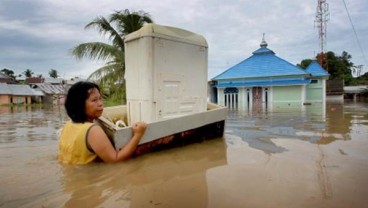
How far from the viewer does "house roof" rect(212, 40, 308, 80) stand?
2472 cm

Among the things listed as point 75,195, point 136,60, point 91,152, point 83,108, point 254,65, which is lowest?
point 75,195

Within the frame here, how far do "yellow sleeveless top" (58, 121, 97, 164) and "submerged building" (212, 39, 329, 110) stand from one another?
21.1 metres

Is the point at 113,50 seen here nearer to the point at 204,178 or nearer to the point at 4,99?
the point at 204,178

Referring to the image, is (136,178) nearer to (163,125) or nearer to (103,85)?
(163,125)

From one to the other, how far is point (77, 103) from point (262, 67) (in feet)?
79.9

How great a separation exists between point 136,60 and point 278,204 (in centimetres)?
307

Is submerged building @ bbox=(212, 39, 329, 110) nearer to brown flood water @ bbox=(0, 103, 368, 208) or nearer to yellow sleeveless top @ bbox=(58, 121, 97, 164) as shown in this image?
brown flood water @ bbox=(0, 103, 368, 208)

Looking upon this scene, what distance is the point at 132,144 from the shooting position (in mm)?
3482

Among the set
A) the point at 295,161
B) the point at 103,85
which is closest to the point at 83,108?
the point at 295,161

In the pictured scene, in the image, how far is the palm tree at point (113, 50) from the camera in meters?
14.5

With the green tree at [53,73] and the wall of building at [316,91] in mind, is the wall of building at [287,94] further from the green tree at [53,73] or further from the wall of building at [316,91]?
the green tree at [53,73]

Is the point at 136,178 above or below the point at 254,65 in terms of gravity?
below

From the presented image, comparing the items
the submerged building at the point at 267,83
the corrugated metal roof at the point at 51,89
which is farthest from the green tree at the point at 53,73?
the submerged building at the point at 267,83

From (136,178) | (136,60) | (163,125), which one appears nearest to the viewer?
(136,178)
